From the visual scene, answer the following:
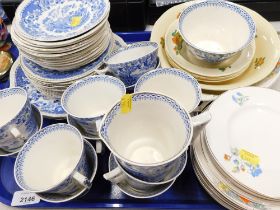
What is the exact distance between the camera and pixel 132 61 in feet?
2.26

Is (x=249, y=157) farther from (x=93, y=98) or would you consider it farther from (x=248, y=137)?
(x=93, y=98)

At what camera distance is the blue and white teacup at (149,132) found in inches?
19.4

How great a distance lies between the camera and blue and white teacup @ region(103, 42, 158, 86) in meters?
0.70

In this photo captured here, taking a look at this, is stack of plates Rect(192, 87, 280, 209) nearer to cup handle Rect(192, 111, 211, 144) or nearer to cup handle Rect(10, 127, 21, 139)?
cup handle Rect(192, 111, 211, 144)

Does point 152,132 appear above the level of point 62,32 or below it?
below

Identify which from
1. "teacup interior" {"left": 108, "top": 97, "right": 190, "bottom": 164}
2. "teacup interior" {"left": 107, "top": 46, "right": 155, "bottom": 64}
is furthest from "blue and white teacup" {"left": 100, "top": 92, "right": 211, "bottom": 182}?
"teacup interior" {"left": 107, "top": 46, "right": 155, "bottom": 64}

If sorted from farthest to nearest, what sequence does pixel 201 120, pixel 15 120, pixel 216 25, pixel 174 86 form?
pixel 216 25, pixel 174 86, pixel 15 120, pixel 201 120

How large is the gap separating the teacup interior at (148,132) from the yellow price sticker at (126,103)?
1cm

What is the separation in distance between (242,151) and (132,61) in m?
0.32

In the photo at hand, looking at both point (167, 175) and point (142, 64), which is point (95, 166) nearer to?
point (167, 175)

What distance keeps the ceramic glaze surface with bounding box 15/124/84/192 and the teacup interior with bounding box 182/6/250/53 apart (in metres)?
0.41

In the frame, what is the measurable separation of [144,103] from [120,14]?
457mm

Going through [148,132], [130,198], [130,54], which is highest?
[130,54]

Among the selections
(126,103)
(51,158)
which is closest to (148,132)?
(126,103)
